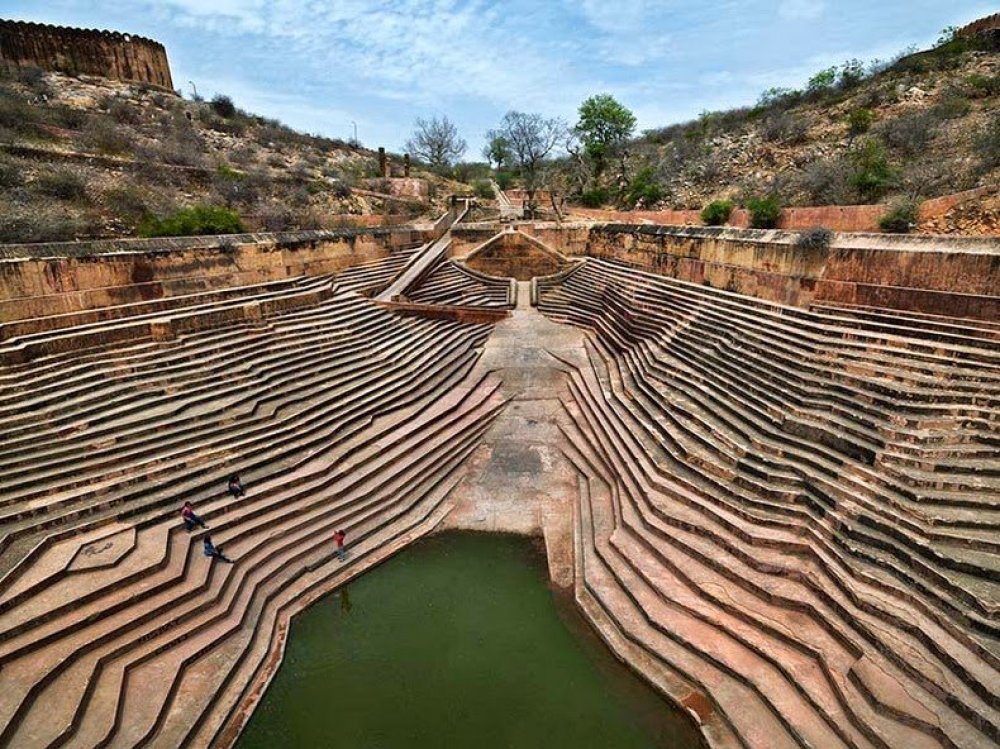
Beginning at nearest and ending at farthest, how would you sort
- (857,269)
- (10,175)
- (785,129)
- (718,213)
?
(857,269), (10,175), (718,213), (785,129)

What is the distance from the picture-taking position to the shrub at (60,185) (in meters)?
14.0

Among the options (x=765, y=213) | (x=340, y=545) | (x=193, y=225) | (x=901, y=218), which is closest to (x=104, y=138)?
(x=193, y=225)

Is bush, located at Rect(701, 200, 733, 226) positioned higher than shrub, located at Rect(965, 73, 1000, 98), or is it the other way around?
shrub, located at Rect(965, 73, 1000, 98)

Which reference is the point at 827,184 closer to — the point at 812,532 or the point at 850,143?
the point at 850,143


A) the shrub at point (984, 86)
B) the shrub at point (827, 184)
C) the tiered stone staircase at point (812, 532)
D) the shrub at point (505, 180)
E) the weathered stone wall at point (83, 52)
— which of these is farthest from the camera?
the shrub at point (505, 180)

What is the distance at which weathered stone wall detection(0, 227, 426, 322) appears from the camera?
9273 millimetres

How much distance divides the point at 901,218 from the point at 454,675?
462 inches

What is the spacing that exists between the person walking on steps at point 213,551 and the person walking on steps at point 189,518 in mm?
279

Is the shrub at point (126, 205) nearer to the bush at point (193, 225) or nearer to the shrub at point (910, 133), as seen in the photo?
the bush at point (193, 225)

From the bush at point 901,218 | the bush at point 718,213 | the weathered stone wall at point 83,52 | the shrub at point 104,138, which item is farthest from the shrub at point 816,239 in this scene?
the weathered stone wall at point 83,52

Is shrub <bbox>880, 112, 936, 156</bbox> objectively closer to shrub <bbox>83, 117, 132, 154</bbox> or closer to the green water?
the green water

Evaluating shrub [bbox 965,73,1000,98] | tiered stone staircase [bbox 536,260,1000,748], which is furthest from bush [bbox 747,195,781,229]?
shrub [bbox 965,73,1000,98]

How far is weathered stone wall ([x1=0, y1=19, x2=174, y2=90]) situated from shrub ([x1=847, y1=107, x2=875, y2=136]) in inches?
1313

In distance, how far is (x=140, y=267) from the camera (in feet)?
35.8
